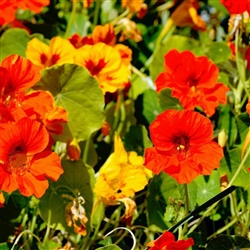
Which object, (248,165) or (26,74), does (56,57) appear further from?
(248,165)

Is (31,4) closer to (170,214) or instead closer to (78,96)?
(78,96)

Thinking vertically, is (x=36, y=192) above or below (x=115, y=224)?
above

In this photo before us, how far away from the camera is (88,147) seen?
4.67ft

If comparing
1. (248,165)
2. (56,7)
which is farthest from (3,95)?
(56,7)

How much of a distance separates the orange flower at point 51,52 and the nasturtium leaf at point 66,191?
0.25 metres

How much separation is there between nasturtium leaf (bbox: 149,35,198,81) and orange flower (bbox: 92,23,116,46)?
0.14 metres

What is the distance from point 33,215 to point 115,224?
0.18m

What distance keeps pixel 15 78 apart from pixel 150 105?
0.47 m

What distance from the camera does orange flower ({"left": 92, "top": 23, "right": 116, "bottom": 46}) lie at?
151 centimetres

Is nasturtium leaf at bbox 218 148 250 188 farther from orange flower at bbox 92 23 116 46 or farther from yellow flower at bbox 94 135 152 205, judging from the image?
orange flower at bbox 92 23 116 46

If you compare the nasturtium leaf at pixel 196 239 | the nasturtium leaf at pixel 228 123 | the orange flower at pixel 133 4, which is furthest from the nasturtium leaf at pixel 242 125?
the orange flower at pixel 133 4

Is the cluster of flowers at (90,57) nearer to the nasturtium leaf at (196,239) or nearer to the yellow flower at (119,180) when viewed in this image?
the yellow flower at (119,180)

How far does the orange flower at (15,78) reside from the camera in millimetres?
1168

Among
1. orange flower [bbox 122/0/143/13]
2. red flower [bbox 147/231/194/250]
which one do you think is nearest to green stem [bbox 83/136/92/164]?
red flower [bbox 147/231/194/250]
